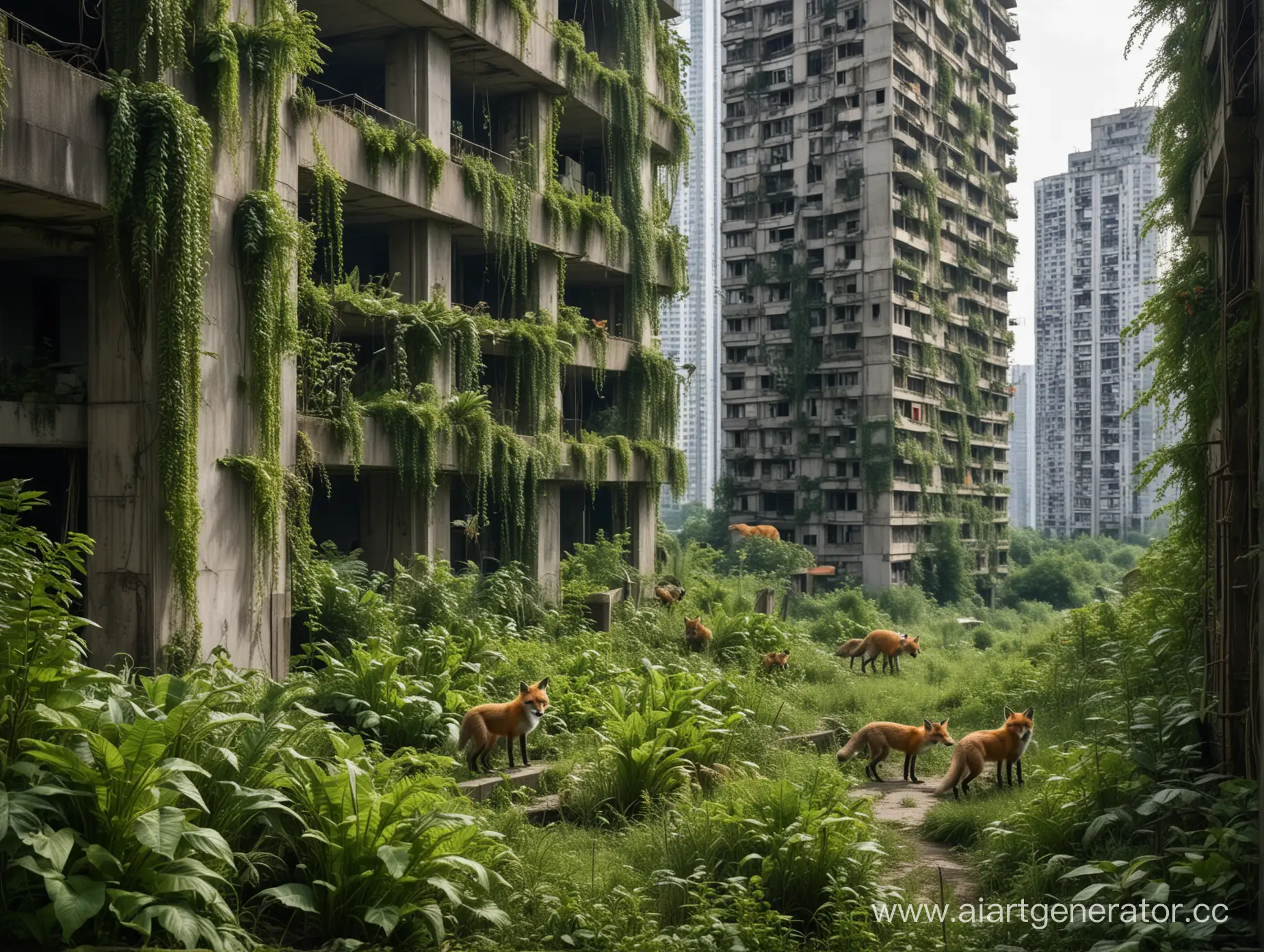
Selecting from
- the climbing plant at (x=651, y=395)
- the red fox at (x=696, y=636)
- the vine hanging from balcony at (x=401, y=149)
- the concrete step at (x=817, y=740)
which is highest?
the vine hanging from balcony at (x=401, y=149)

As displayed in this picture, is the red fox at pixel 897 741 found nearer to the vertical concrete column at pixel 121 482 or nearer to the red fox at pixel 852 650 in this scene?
the red fox at pixel 852 650

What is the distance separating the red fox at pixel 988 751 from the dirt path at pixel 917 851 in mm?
316

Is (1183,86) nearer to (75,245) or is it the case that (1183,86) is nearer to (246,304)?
(246,304)

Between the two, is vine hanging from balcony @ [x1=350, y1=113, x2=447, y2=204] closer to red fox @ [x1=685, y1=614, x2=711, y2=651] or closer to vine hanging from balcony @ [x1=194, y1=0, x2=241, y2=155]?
vine hanging from balcony @ [x1=194, y1=0, x2=241, y2=155]

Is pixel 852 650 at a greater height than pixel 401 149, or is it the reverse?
pixel 401 149

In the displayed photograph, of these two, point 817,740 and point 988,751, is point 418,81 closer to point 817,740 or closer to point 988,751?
point 817,740

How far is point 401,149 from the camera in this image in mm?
17906

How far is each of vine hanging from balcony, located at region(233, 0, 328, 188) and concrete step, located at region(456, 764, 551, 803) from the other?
7.74 metres

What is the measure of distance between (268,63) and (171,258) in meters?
3.21

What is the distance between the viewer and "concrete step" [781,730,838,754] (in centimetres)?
1288

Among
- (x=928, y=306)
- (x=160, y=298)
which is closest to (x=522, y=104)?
(x=160, y=298)

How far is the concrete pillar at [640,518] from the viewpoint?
25.8 meters

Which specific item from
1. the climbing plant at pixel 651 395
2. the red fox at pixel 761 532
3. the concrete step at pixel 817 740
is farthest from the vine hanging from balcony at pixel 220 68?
the red fox at pixel 761 532

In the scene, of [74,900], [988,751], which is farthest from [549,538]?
[74,900]
